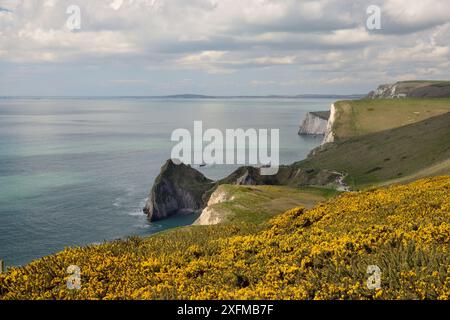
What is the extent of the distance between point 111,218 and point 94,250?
89.5m

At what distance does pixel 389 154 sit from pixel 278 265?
134m

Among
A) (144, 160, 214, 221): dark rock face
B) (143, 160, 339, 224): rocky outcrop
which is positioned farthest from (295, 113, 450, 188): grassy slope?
(144, 160, 214, 221): dark rock face

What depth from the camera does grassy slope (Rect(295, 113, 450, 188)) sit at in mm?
114469

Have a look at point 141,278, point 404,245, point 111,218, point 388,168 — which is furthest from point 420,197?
point 388,168

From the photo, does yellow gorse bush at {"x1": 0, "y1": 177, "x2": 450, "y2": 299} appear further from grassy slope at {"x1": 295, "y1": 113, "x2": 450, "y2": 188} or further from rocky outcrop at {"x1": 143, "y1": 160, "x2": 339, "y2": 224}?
rocky outcrop at {"x1": 143, "y1": 160, "x2": 339, "y2": 224}

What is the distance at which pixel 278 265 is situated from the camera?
1606 centimetres

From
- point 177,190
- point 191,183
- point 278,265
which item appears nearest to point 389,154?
point 191,183

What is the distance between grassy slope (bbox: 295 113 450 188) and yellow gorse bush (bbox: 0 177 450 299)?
8665 cm

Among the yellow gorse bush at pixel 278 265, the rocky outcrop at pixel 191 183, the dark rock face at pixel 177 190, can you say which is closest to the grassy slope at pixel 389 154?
the rocky outcrop at pixel 191 183

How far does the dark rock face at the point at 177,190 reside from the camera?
12075cm

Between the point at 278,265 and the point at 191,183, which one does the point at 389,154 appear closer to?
the point at 191,183

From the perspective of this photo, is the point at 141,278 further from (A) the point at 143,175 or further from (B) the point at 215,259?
(A) the point at 143,175

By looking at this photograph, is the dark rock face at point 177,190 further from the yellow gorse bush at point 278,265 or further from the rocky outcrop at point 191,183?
the yellow gorse bush at point 278,265

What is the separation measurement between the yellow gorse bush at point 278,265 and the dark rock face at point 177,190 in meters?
98.3
